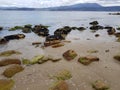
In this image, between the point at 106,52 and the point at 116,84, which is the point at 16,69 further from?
the point at 106,52

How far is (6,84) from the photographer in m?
15.1

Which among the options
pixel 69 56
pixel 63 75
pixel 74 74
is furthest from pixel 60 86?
pixel 69 56

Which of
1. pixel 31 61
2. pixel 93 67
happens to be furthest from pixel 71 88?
pixel 31 61

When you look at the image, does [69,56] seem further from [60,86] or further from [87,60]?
[60,86]

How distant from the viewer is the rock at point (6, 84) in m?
14.5

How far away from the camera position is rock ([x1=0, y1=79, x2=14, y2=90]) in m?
14.5

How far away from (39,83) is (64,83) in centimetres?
189

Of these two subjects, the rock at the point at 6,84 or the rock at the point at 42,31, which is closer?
the rock at the point at 6,84

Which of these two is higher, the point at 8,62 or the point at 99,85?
the point at 99,85

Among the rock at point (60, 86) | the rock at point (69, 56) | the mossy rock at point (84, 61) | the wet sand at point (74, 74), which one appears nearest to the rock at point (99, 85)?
the wet sand at point (74, 74)

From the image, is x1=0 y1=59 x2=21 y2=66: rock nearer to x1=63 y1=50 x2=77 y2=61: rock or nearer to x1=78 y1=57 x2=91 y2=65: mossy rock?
x1=63 y1=50 x2=77 y2=61: rock

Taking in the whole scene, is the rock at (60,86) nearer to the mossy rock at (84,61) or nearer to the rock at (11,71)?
the rock at (11,71)

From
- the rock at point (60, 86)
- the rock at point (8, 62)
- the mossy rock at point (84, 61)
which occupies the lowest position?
the rock at point (8, 62)

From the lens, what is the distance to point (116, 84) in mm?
14578
